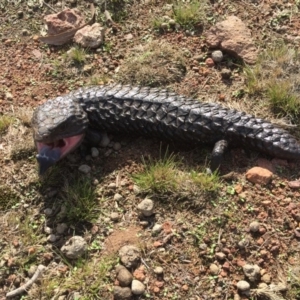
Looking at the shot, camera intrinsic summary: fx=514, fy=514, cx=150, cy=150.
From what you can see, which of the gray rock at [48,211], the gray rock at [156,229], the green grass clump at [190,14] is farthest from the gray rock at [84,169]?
the green grass clump at [190,14]

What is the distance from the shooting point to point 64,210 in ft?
13.5

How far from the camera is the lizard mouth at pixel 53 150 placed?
4156 mm

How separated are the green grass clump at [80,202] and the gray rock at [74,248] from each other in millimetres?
228

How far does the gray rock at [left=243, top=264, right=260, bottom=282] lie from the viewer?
12.0 feet

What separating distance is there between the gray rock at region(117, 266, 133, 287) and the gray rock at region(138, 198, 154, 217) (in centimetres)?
51

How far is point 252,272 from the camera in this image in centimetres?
366

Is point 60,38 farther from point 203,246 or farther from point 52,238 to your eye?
point 203,246

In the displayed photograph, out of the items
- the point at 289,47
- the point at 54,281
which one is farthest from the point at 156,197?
the point at 289,47

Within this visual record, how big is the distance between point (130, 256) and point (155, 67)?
78.6 inches

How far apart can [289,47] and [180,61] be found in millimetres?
1090

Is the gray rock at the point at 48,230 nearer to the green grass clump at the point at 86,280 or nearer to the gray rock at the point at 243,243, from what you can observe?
the green grass clump at the point at 86,280

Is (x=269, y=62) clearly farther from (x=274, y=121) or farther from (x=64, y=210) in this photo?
(x=64, y=210)

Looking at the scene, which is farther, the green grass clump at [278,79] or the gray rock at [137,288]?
the green grass clump at [278,79]

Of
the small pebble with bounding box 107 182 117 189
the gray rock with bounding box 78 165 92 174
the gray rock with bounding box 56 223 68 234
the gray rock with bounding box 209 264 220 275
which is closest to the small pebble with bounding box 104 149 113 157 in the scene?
the gray rock with bounding box 78 165 92 174
